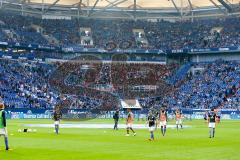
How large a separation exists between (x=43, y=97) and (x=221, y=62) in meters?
38.7

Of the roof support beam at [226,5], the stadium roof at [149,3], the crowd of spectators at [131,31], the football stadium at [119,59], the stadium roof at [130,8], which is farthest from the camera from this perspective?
the stadium roof at [149,3]

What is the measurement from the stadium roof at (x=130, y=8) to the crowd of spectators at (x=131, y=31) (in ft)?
5.22

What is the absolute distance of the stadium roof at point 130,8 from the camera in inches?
4127

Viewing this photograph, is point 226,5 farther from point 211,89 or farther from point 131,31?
point 131,31

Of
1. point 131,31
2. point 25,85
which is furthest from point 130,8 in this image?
point 25,85

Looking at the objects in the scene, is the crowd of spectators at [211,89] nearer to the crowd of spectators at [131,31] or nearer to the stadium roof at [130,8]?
the crowd of spectators at [131,31]

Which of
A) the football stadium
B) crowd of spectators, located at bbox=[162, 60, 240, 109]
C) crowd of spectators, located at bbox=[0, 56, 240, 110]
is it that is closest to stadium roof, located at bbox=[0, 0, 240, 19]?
the football stadium

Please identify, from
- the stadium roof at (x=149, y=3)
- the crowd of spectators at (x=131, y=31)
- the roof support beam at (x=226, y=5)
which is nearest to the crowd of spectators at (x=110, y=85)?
the crowd of spectators at (x=131, y=31)

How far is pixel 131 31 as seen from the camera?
112 m

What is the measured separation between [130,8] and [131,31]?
4.89 m

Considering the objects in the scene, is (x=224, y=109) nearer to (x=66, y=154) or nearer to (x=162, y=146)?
(x=162, y=146)

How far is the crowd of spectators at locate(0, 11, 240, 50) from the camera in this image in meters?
104

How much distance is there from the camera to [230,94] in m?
92.3

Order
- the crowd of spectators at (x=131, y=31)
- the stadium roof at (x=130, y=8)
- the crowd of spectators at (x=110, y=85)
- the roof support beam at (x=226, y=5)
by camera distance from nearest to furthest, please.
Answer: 1. the crowd of spectators at (x=110, y=85)
2. the roof support beam at (x=226, y=5)
3. the crowd of spectators at (x=131, y=31)
4. the stadium roof at (x=130, y=8)
